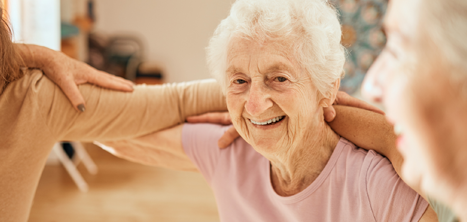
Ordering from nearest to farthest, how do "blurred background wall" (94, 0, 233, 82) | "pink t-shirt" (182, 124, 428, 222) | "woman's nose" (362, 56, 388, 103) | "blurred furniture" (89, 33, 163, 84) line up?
"woman's nose" (362, 56, 388, 103)
"pink t-shirt" (182, 124, 428, 222)
"blurred furniture" (89, 33, 163, 84)
"blurred background wall" (94, 0, 233, 82)

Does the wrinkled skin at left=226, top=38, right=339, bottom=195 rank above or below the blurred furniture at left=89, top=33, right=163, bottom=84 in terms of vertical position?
above

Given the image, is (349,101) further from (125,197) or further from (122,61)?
(122,61)

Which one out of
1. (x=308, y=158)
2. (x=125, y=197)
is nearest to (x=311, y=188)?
(x=308, y=158)

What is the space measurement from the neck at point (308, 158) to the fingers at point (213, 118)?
0.98 feet

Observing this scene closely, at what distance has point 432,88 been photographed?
456 millimetres

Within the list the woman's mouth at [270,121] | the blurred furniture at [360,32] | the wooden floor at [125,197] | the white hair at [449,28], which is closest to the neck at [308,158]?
the woman's mouth at [270,121]

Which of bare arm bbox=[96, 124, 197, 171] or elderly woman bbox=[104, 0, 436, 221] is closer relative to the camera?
elderly woman bbox=[104, 0, 436, 221]

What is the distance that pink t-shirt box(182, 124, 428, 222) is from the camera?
1006 millimetres

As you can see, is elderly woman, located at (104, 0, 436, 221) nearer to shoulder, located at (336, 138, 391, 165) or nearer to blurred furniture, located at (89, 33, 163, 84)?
shoulder, located at (336, 138, 391, 165)

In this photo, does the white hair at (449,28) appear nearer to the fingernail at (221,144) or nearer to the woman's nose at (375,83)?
the woman's nose at (375,83)

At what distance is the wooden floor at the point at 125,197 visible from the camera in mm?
2840

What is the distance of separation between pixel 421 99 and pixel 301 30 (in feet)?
2.13

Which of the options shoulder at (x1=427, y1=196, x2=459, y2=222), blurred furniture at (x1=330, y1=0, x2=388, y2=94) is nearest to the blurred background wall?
blurred furniture at (x1=330, y1=0, x2=388, y2=94)

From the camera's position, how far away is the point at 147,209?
9.71 feet
